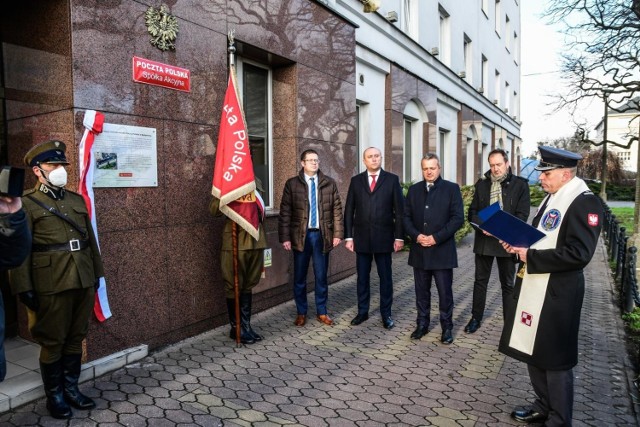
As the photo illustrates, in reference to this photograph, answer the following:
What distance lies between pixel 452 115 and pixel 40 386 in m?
15.7

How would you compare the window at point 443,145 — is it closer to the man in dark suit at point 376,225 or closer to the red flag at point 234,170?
the man in dark suit at point 376,225

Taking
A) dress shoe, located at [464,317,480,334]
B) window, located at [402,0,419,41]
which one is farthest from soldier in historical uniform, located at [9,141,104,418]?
window, located at [402,0,419,41]

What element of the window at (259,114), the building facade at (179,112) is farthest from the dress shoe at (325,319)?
the window at (259,114)

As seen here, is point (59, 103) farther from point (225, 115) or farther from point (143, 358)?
point (143, 358)

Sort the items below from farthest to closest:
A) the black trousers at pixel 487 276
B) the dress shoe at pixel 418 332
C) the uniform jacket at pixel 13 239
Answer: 1. the black trousers at pixel 487 276
2. the dress shoe at pixel 418 332
3. the uniform jacket at pixel 13 239

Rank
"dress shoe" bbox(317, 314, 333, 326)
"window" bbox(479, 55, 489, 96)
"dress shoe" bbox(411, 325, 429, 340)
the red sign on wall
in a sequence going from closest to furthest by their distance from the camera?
the red sign on wall, "dress shoe" bbox(411, 325, 429, 340), "dress shoe" bbox(317, 314, 333, 326), "window" bbox(479, 55, 489, 96)

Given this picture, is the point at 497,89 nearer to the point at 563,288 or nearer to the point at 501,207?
the point at 501,207

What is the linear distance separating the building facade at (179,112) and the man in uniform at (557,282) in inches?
135

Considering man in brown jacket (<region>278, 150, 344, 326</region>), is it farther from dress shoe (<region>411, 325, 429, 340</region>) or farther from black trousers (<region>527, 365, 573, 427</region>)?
black trousers (<region>527, 365, 573, 427</region>)

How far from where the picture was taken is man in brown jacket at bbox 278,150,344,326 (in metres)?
6.00

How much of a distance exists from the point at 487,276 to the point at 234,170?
3166 millimetres

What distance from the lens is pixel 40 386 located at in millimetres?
3932

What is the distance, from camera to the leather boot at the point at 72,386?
3.76 metres

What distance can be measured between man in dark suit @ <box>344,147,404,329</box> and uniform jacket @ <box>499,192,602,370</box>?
2640 mm
